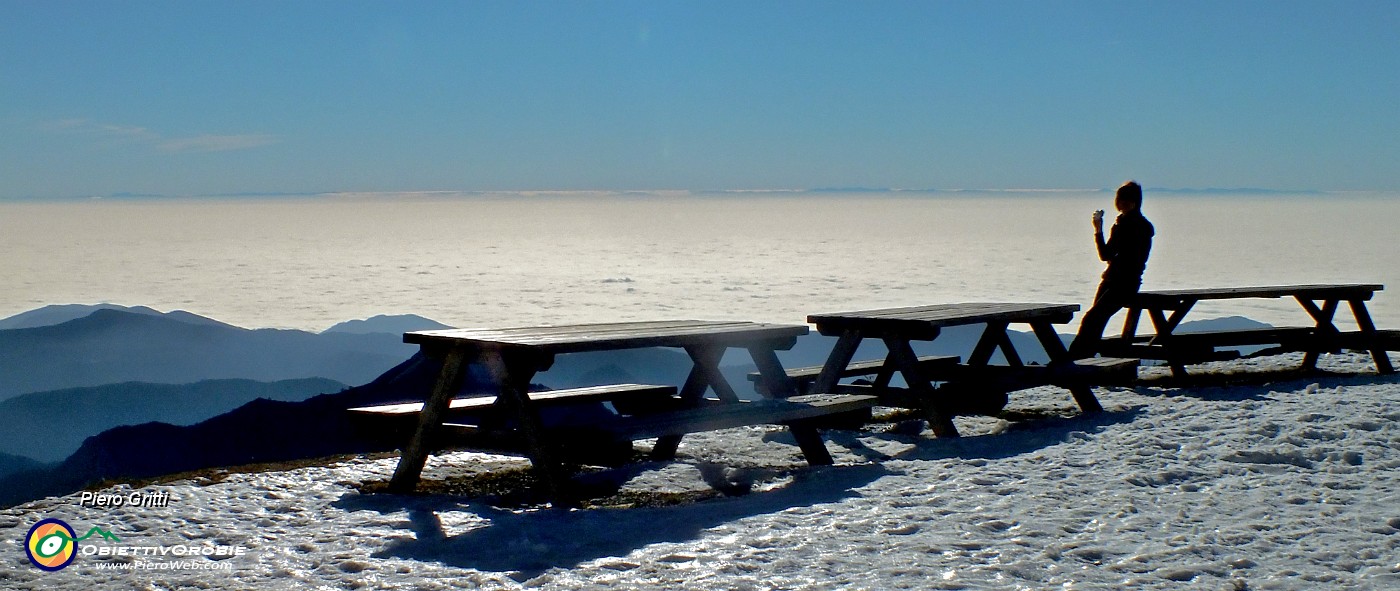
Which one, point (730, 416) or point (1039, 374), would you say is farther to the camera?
point (1039, 374)

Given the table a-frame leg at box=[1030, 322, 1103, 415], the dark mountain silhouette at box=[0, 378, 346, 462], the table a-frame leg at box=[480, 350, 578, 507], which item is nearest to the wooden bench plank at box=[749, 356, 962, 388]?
the table a-frame leg at box=[1030, 322, 1103, 415]

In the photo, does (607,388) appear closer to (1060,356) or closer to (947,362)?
(947,362)

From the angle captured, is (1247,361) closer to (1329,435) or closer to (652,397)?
(1329,435)

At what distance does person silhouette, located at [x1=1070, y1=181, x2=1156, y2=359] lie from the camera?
324 inches

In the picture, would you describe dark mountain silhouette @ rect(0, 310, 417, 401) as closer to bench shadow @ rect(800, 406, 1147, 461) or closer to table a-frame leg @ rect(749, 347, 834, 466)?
bench shadow @ rect(800, 406, 1147, 461)

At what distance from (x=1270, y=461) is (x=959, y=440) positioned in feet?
5.43

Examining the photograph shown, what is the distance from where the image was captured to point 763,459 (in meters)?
6.13

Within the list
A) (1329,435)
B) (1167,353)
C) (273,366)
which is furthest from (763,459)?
(273,366)

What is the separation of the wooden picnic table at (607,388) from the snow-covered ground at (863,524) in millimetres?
270

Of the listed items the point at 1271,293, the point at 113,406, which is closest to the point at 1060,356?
the point at 1271,293

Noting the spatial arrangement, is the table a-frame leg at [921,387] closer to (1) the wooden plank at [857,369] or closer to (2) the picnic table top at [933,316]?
(2) the picnic table top at [933,316]

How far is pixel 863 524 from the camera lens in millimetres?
4137

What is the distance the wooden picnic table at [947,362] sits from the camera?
661 centimetres

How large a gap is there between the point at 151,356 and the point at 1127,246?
57064 millimetres
